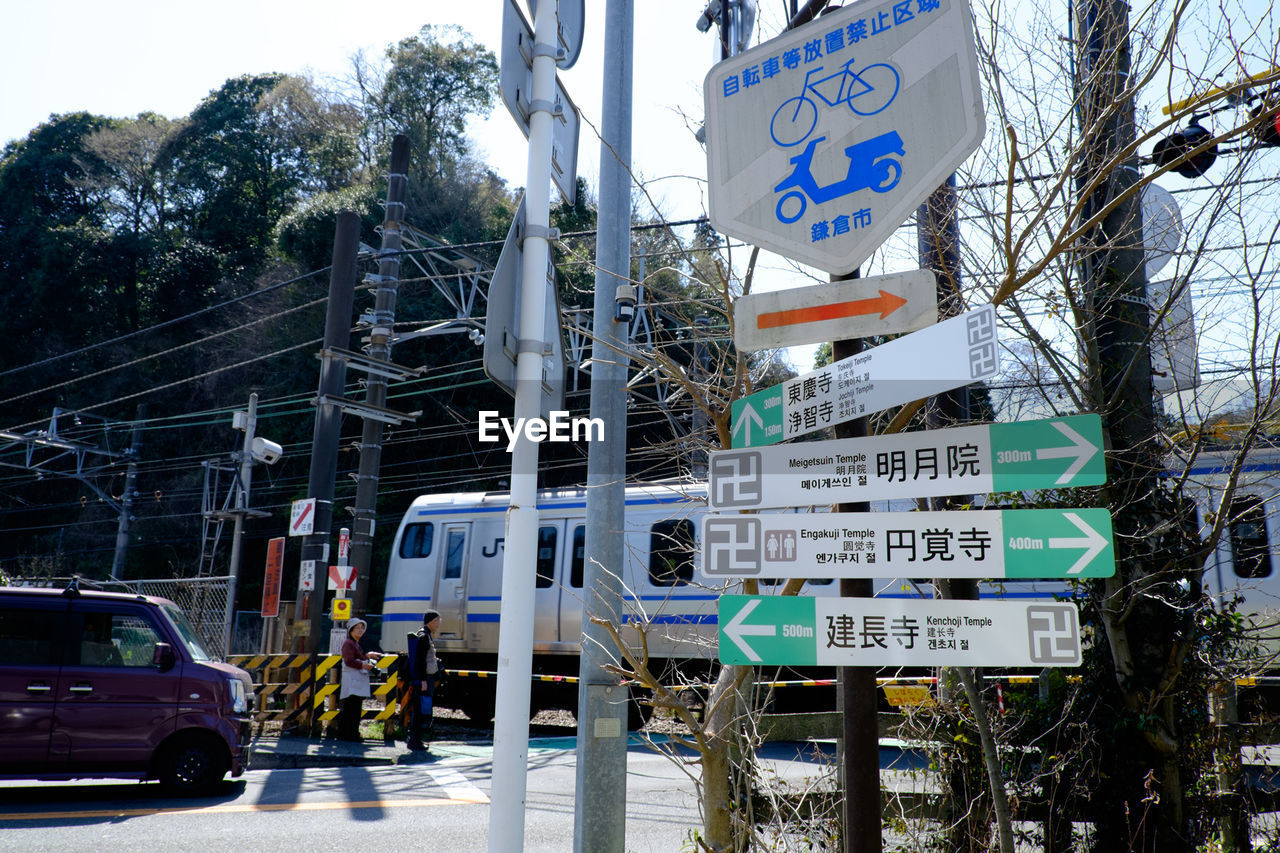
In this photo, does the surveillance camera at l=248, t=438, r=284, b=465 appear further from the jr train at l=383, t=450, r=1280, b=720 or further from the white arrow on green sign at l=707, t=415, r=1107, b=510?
the white arrow on green sign at l=707, t=415, r=1107, b=510

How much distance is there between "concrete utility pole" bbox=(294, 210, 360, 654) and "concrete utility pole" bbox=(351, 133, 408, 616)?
2.60ft

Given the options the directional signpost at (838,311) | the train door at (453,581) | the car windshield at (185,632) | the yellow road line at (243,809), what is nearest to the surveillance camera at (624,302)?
the directional signpost at (838,311)

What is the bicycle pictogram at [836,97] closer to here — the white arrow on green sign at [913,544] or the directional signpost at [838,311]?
the directional signpost at [838,311]

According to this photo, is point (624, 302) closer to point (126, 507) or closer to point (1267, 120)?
point (1267, 120)

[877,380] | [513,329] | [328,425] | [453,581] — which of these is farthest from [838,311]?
[453,581]

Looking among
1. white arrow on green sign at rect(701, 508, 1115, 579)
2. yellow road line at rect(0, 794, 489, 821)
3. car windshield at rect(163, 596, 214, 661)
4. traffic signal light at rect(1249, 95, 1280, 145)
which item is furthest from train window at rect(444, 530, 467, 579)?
white arrow on green sign at rect(701, 508, 1115, 579)

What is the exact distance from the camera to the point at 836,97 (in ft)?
10.7

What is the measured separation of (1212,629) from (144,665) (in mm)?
8383

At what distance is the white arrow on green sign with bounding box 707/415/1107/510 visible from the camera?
2.60 m

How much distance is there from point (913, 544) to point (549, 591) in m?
12.7

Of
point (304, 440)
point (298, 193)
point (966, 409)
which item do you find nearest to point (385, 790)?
point (966, 409)

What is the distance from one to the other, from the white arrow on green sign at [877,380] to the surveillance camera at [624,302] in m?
2.37

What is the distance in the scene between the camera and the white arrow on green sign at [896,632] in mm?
2611

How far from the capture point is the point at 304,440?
3259cm
